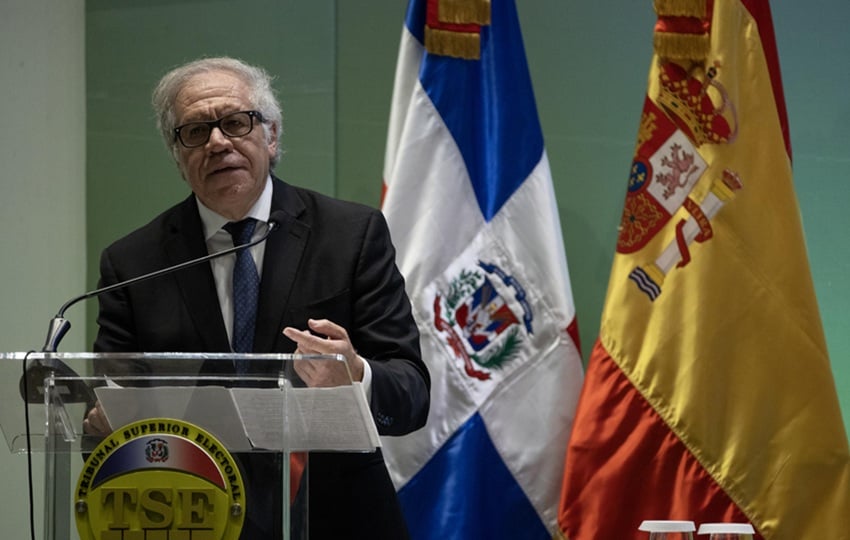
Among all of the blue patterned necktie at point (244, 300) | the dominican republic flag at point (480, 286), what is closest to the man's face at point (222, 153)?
the blue patterned necktie at point (244, 300)

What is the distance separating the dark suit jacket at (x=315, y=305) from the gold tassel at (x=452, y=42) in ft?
2.99

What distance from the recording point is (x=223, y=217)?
9.07ft

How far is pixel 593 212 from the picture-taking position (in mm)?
3977

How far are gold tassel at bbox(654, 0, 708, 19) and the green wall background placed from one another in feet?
2.03

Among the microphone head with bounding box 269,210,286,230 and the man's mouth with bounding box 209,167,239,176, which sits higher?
the man's mouth with bounding box 209,167,239,176

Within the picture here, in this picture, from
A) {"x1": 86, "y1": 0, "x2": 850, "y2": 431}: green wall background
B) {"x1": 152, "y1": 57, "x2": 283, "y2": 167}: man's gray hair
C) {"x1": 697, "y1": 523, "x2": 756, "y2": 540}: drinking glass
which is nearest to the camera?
{"x1": 697, "y1": 523, "x2": 756, "y2": 540}: drinking glass

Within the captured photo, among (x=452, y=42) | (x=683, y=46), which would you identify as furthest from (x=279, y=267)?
(x=683, y=46)

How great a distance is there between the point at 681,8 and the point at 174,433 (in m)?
2.04

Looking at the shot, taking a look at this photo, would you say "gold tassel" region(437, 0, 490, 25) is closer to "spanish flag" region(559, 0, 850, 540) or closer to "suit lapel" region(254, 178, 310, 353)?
"spanish flag" region(559, 0, 850, 540)

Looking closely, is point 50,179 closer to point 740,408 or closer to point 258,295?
point 258,295

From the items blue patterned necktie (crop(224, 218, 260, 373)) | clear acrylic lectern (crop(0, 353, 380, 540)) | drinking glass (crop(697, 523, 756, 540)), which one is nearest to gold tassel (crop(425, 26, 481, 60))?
blue patterned necktie (crop(224, 218, 260, 373))

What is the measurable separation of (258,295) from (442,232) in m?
1.06

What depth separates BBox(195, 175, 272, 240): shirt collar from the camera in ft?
9.02

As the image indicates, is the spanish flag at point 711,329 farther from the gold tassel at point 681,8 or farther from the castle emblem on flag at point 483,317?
the castle emblem on flag at point 483,317
